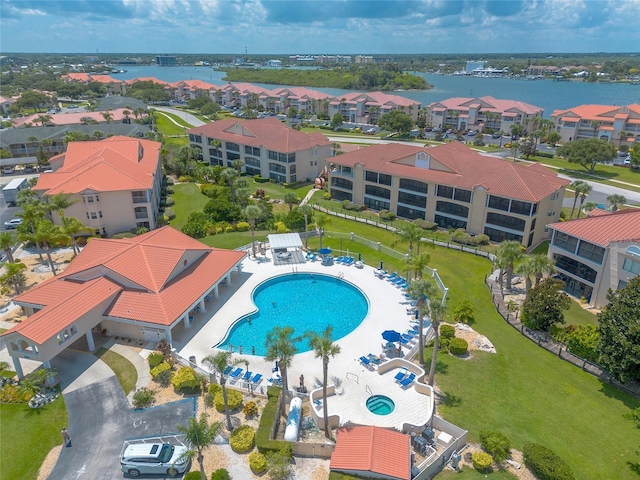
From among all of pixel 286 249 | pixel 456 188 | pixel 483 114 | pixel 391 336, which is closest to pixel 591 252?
pixel 456 188

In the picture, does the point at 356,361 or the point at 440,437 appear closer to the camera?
the point at 440,437

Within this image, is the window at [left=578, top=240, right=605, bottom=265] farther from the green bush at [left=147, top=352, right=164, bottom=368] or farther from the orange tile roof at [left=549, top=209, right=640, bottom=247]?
the green bush at [left=147, top=352, right=164, bottom=368]

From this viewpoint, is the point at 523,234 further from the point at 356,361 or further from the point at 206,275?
the point at 206,275

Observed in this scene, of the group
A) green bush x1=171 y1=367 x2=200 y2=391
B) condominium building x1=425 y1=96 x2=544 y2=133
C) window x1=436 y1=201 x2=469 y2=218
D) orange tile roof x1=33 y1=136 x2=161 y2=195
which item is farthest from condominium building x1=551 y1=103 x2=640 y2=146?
green bush x1=171 y1=367 x2=200 y2=391

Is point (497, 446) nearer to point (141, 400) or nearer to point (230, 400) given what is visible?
point (230, 400)

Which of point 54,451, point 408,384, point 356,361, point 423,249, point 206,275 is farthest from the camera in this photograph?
point 423,249

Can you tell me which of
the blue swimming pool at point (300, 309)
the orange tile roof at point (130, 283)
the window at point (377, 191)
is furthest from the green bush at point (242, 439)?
the window at point (377, 191)

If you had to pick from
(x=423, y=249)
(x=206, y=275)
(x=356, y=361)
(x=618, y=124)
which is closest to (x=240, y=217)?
(x=206, y=275)

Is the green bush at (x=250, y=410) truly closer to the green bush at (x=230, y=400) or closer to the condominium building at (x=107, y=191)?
the green bush at (x=230, y=400)
